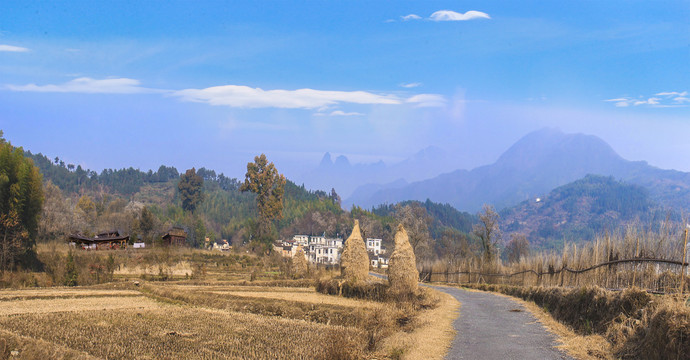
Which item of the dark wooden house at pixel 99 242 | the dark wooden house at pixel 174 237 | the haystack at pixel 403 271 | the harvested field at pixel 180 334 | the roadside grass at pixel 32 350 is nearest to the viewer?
the roadside grass at pixel 32 350

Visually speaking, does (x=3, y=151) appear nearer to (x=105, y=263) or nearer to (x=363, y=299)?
(x=105, y=263)

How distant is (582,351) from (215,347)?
826cm

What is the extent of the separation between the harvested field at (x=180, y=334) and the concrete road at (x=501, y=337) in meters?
2.62

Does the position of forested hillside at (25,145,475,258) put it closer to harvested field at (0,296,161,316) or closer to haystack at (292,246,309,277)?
haystack at (292,246,309,277)

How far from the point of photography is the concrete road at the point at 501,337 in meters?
12.2

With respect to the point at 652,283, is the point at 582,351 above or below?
below

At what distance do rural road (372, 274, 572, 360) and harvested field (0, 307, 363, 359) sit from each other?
8.59ft

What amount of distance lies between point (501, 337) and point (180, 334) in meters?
8.30

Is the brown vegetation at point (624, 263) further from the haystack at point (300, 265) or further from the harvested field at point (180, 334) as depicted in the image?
the haystack at point (300, 265)

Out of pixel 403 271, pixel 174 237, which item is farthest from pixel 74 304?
pixel 174 237

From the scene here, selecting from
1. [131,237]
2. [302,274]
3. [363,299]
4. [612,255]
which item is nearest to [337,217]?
[131,237]

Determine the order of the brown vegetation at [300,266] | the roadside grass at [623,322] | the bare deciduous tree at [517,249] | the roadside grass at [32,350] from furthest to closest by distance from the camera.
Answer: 1. the bare deciduous tree at [517,249]
2. the brown vegetation at [300,266]
3. the roadside grass at [32,350]
4. the roadside grass at [623,322]

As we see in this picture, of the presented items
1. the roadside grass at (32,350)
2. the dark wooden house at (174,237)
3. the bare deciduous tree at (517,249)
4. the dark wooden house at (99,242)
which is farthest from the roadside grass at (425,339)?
the dark wooden house at (174,237)

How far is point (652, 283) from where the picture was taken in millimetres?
14867
